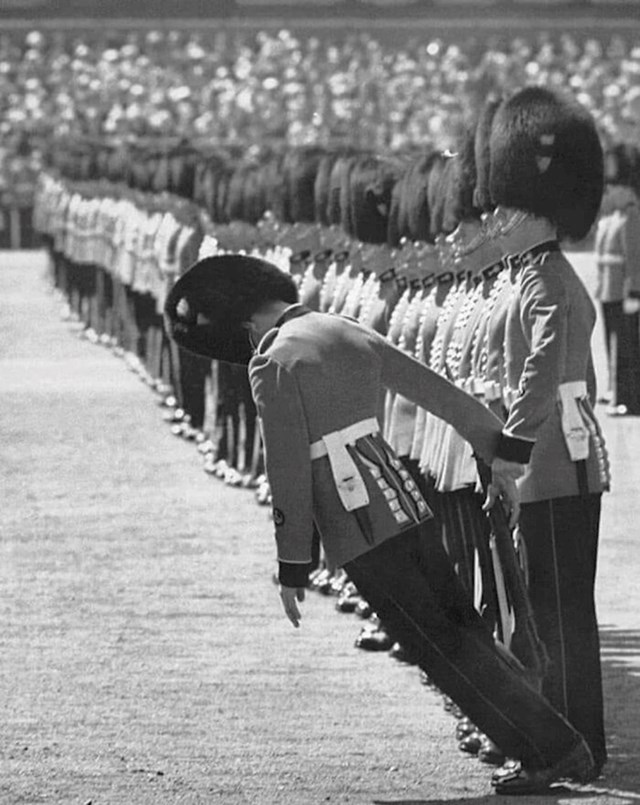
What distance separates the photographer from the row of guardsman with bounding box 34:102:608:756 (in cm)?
726

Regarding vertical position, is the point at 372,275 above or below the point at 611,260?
above

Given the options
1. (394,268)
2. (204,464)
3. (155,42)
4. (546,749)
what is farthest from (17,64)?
(546,749)

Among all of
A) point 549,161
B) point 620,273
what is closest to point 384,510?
point 549,161

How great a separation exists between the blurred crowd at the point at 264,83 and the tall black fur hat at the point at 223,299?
38.3 m

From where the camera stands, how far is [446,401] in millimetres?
6172

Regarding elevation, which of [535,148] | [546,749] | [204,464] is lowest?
[204,464]

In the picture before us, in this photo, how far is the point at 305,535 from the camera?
6164 millimetres

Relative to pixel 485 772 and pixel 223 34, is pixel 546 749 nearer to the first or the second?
pixel 485 772

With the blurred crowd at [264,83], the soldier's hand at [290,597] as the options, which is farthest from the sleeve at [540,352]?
the blurred crowd at [264,83]

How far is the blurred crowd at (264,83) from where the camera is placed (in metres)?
47.1

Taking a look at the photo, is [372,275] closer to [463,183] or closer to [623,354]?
[463,183]

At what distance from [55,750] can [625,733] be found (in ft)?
4.74

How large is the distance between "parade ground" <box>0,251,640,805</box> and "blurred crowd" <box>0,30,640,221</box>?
3245 cm

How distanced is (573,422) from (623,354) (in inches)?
413
